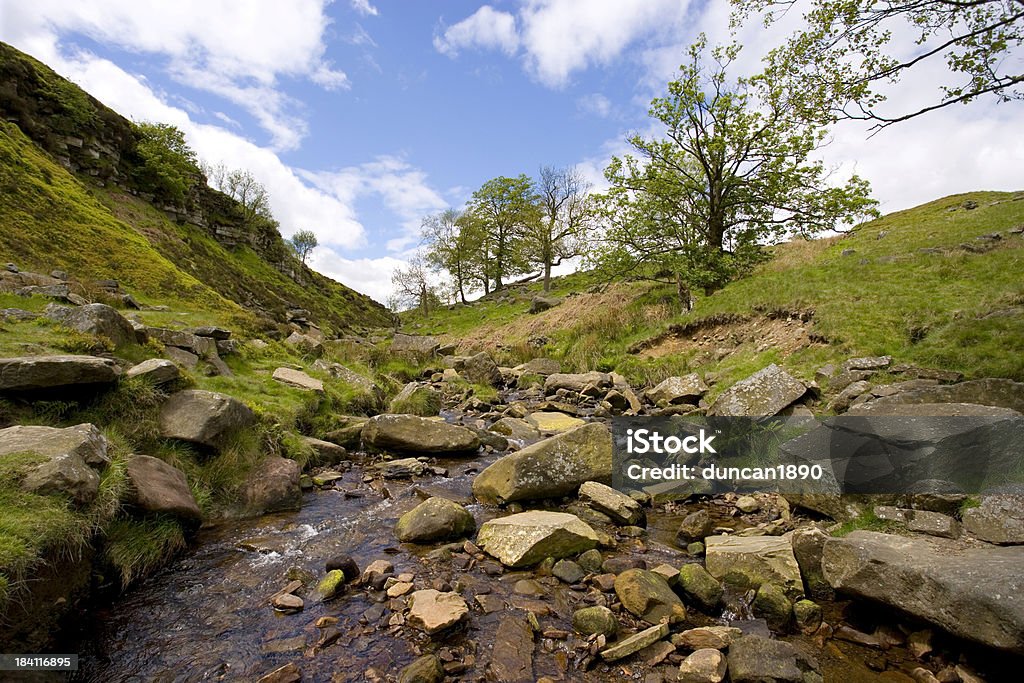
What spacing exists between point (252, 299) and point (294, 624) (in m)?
46.0

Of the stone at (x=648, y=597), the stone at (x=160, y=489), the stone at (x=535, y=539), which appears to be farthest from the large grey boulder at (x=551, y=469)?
the stone at (x=160, y=489)

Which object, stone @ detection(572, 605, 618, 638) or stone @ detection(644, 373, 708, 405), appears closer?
stone @ detection(572, 605, 618, 638)

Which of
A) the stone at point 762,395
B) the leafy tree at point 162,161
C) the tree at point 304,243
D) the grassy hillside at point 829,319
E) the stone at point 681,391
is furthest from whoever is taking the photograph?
the tree at point 304,243

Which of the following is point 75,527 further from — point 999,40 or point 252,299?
point 252,299

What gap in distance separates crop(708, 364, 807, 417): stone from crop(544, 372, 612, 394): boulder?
26.3 ft

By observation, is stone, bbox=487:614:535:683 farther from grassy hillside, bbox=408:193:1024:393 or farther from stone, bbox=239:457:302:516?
grassy hillside, bbox=408:193:1024:393

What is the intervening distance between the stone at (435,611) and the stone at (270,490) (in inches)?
167

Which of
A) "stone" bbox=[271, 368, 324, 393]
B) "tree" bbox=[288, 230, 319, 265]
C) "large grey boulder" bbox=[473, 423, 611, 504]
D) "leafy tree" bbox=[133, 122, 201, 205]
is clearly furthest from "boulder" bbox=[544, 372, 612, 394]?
"tree" bbox=[288, 230, 319, 265]

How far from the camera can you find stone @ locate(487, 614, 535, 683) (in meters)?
4.49

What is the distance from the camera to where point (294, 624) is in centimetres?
523

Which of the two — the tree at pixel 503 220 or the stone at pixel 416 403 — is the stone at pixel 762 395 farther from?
the tree at pixel 503 220

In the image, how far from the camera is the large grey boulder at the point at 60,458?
5.32 m

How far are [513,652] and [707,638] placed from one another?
2.15 metres

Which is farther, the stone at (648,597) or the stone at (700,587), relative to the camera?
the stone at (700,587)
